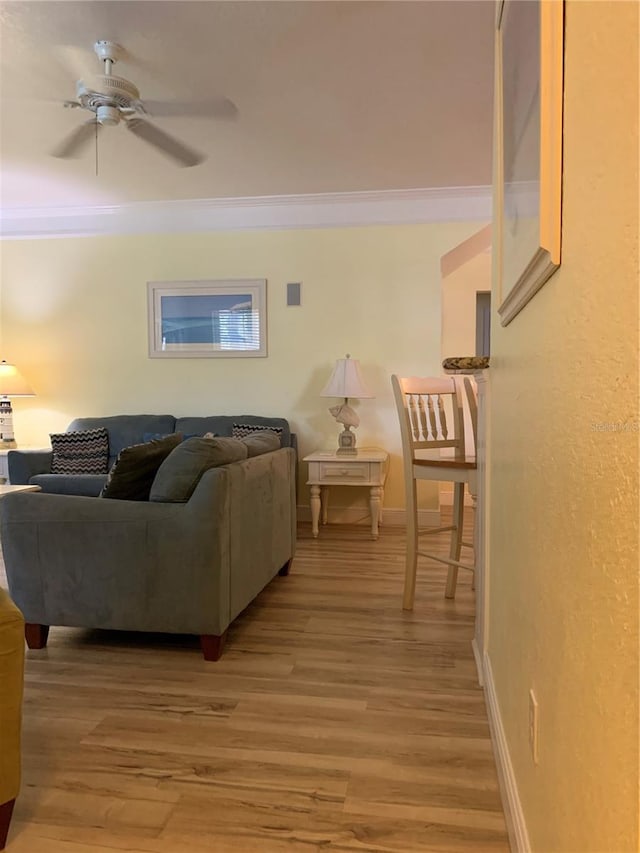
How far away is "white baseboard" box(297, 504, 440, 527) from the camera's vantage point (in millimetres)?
4863

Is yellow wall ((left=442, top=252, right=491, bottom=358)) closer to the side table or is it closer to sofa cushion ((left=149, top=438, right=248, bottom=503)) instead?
the side table

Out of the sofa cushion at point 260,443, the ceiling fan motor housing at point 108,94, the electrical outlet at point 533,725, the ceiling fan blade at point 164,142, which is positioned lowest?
the electrical outlet at point 533,725

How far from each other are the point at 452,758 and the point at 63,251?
506 centimetres

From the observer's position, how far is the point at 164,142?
3.56 m

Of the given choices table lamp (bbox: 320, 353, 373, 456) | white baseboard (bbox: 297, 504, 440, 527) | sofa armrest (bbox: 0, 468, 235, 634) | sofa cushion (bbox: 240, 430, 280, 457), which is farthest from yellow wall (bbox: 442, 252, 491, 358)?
sofa armrest (bbox: 0, 468, 235, 634)

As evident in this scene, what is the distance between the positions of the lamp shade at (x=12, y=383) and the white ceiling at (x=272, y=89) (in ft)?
4.72

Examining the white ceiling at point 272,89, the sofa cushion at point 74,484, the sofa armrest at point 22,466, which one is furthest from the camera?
the sofa armrest at point 22,466

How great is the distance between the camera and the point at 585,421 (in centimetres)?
78

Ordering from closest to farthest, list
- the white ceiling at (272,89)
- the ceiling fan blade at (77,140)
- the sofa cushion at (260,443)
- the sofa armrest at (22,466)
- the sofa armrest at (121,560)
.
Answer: the sofa armrest at (121,560) < the white ceiling at (272,89) < the sofa cushion at (260,443) < the ceiling fan blade at (77,140) < the sofa armrest at (22,466)

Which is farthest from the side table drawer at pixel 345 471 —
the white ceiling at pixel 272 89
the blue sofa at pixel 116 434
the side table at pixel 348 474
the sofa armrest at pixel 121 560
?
the sofa armrest at pixel 121 560

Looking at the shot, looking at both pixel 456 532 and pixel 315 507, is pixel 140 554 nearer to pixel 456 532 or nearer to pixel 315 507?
pixel 456 532

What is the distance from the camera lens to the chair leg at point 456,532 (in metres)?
2.95

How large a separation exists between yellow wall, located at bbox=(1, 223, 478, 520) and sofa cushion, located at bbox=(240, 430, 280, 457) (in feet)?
5.67

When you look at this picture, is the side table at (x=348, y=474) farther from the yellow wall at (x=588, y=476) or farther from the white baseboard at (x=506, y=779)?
the yellow wall at (x=588, y=476)
